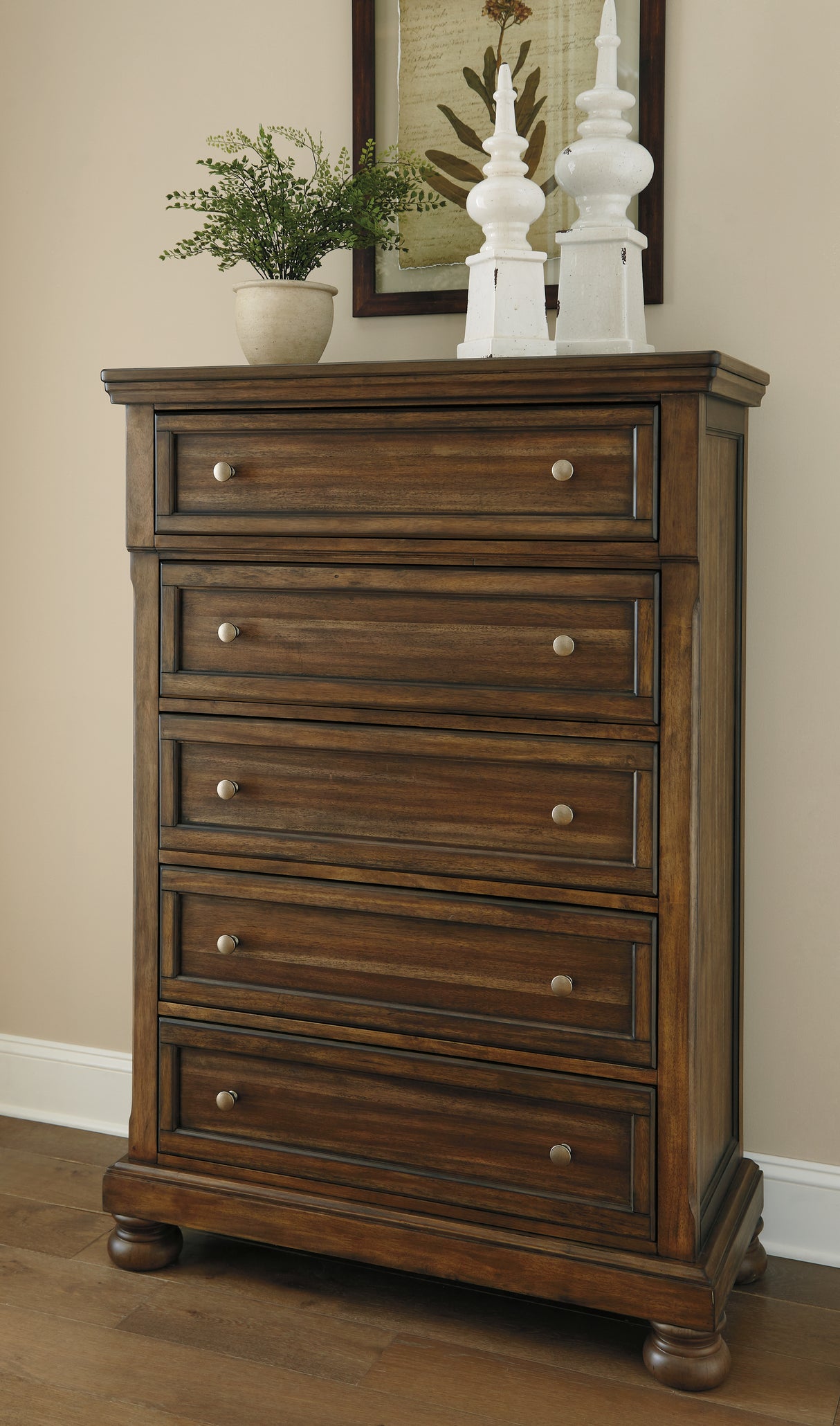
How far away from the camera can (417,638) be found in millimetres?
1875

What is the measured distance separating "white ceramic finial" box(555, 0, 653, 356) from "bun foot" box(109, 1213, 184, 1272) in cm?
155

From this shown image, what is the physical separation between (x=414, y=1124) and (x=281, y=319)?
127 centimetres

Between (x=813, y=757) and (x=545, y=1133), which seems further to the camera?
(x=813, y=757)

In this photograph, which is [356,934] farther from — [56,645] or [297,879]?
[56,645]

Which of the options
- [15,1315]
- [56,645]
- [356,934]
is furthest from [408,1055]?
[56,645]

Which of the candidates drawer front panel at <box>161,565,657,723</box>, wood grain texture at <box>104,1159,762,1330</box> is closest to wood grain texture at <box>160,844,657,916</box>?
drawer front panel at <box>161,565,657,723</box>

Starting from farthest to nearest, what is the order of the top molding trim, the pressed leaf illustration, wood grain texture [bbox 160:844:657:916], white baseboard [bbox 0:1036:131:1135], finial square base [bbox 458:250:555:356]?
1. white baseboard [bbox 0:1036:131:1135]
2. the pressed leaf illustration
3. finial square base [bbox 458:250:555:356]
4. wood grain texture [bbox 160:844:657:916]
5. the top molding trim

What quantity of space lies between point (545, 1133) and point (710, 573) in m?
0.83

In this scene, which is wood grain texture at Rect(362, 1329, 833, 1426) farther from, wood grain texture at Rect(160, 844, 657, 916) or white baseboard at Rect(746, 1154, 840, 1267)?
wood grain texture at Rect(160, 844, 657, 916)

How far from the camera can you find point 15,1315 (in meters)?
2.01

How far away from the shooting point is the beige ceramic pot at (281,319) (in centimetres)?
209

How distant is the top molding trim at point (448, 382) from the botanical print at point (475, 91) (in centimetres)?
60

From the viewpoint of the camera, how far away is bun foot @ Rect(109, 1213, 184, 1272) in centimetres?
214

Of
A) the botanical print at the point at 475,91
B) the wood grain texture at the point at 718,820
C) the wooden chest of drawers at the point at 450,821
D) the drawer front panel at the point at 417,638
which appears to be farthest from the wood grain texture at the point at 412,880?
the botanical print at the point at 475,91
